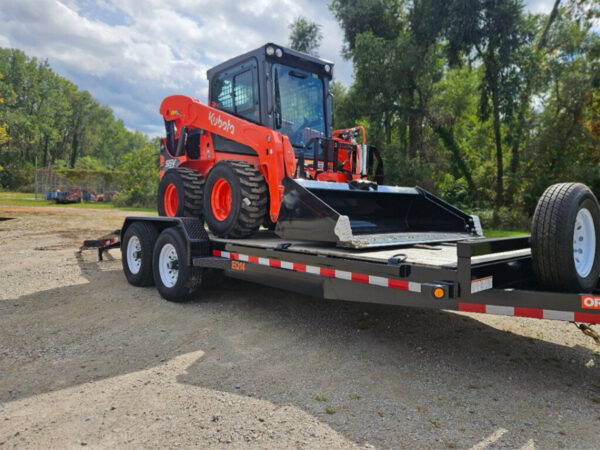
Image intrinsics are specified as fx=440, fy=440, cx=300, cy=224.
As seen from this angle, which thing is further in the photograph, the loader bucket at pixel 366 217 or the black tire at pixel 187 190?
the black tire at pixel 187 190

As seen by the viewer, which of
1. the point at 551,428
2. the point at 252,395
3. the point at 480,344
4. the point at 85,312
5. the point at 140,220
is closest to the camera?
the point at 551,428

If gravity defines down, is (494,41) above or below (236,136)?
above

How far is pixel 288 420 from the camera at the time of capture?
2.89 metres

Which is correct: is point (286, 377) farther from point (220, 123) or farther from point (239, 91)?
point (239, 91)

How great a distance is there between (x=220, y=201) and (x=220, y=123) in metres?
1.26

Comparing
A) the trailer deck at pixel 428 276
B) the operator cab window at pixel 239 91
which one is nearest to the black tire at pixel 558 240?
the trailer deck at pixel 428 276

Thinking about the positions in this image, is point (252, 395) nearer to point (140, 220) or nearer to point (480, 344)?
point (480, 344)

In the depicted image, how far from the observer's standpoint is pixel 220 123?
6434mm

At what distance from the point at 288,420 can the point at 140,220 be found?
478cm

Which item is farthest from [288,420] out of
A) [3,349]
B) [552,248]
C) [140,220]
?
[140,220]

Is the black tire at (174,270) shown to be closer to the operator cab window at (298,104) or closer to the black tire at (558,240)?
the operator cab window at (298,104)

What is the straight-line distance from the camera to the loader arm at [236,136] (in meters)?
5.43

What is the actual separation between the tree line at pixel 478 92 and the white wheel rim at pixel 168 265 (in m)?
13.7

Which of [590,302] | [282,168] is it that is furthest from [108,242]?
[590,302]
